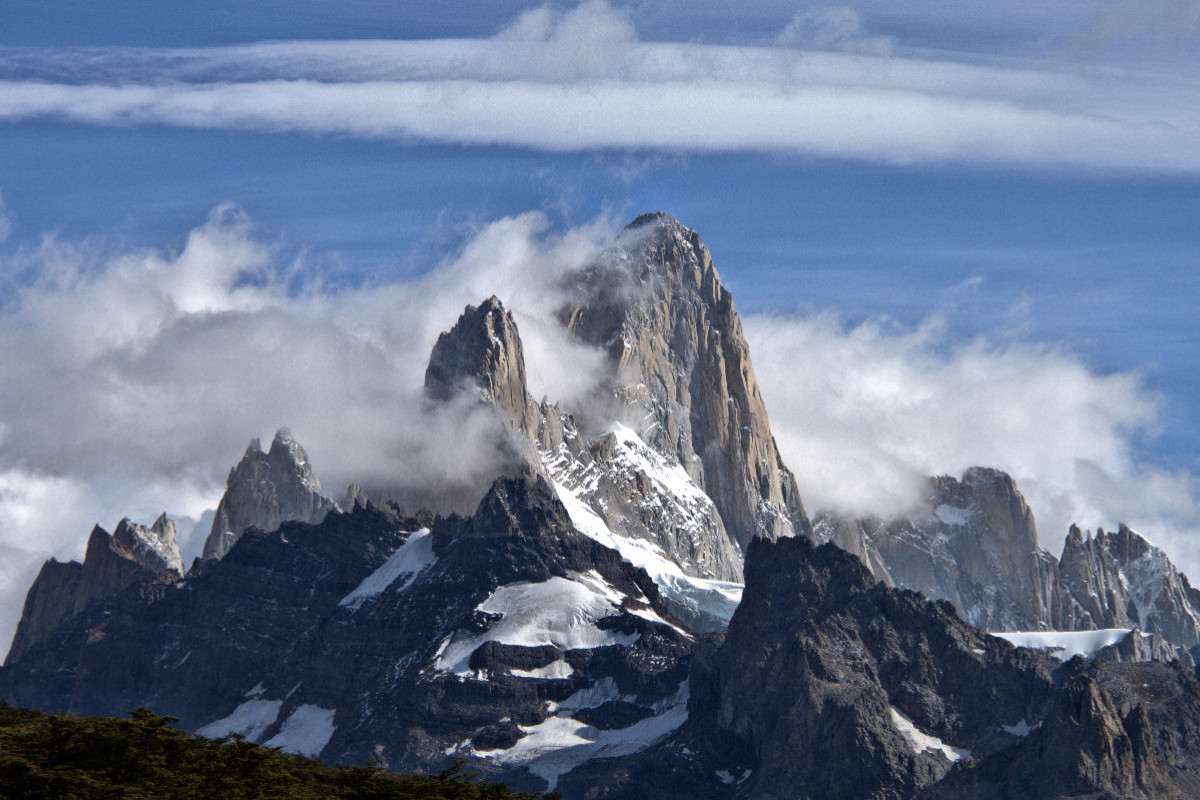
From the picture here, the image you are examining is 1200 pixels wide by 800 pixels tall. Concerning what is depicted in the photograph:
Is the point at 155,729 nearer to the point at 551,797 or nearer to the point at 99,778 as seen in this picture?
the point at 99,778

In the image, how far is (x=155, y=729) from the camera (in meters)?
145

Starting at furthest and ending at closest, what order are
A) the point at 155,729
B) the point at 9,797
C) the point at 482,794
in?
the point at 482,794, the point at 155,729, the point at 9,797

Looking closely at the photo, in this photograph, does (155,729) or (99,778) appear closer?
(99,778)

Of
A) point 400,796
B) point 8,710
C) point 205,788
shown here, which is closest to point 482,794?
point 400,796

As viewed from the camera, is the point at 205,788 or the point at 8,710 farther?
the point at 8,710

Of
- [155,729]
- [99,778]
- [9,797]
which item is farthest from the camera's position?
[155,729]

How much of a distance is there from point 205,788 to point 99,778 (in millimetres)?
7060

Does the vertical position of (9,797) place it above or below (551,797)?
below

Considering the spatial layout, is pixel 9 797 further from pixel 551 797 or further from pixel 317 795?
pixel 551 797

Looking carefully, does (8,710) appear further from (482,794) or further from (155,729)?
(482,794)

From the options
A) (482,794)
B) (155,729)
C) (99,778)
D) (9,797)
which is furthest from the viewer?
(482,794)

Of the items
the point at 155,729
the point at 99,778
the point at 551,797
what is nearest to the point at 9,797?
the point at 99,778

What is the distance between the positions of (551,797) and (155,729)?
106 ft

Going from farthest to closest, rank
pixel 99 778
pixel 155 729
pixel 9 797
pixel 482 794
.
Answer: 1. pixel 482 794
2. pixel 155 729
3. pixel 99 778
4. pixel 9 797
